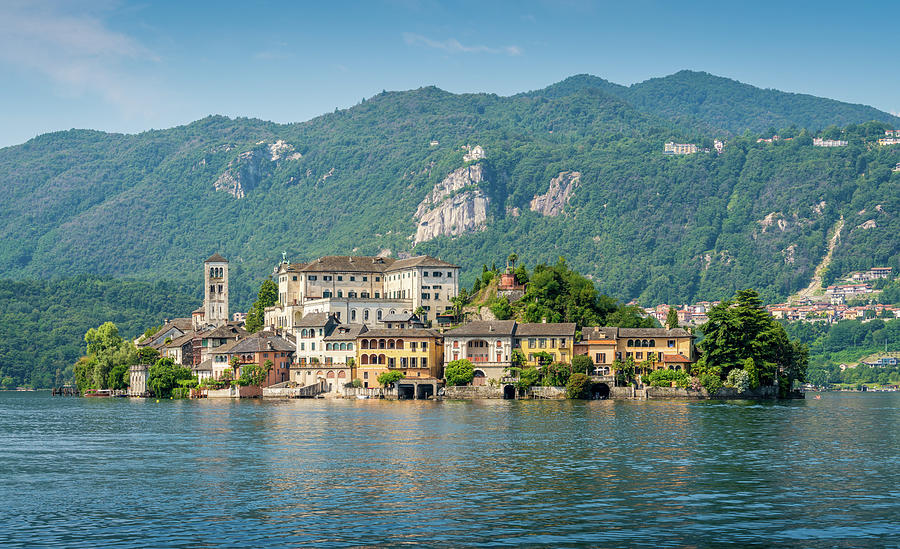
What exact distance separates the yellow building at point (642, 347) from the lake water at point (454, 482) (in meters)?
41.8

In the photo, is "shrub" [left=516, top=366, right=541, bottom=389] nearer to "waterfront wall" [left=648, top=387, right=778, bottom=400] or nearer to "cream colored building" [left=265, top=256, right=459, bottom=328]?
"waterfront wall" [left=648, top=387, right=778, bottom=400]

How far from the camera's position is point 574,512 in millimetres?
49719

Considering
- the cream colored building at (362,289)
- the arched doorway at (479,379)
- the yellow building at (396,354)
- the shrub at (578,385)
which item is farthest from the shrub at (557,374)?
the cream colored building at (362,289)

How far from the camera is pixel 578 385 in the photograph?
461 ft

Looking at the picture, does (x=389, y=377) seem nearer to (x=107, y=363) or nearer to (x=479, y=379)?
(x=479, y=379)

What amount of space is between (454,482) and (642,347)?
9066cm

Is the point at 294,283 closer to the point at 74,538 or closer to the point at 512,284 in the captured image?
the point at 512,284

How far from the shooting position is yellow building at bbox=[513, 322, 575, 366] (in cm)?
14538

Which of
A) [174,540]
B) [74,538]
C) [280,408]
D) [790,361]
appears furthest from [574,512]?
[790,361]

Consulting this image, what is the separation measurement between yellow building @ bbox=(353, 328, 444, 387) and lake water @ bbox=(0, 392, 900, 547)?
46.9m

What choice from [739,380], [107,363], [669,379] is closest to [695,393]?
[669,379]

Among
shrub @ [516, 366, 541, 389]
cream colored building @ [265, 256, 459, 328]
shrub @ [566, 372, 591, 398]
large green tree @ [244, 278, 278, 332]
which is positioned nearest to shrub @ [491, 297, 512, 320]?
cream colored building @ [265, 256, 459, 328]

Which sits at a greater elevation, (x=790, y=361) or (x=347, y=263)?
(x=347, y=263)

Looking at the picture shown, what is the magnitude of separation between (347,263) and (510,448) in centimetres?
11270
